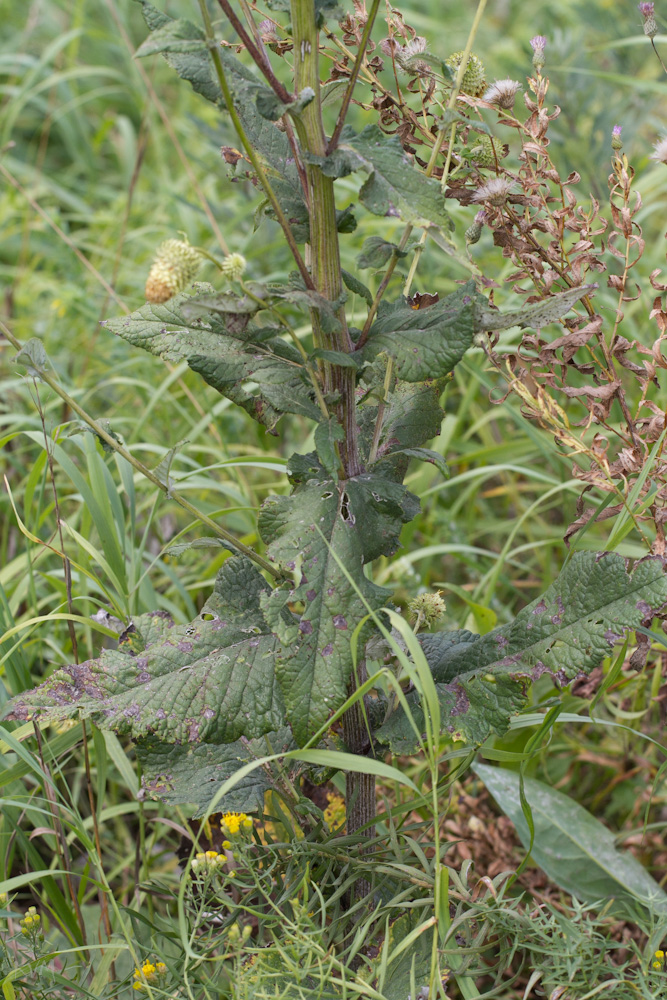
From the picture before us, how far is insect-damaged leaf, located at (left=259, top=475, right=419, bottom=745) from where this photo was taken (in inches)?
40.7

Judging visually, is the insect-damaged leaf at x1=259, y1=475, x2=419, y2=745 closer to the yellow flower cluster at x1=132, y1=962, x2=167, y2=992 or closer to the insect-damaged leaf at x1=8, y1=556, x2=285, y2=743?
the insect-damaged leaf at x1=8, y1=556, x2=285, y2=743

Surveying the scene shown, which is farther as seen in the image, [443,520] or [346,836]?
[443,520]

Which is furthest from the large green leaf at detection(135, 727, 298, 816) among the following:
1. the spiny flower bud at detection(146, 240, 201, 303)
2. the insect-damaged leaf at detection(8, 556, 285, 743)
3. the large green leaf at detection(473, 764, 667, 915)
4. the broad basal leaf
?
the spiny flower bud at detection(146, 240, 201, 303)

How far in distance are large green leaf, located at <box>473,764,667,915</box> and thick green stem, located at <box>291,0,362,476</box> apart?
72 centimetres

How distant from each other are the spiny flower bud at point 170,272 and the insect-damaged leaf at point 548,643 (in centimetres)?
126

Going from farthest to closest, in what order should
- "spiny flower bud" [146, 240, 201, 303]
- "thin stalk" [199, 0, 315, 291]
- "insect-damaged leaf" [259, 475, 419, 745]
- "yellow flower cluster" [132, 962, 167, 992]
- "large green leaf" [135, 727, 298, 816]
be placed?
→ "spiny flower bud" [146, 240, 201, 303] < "large green leaf" [135, 727, 298, 816] < "yellow flower cluster" [132, 962, 167, 992] < "insect-damaged leaf" [259, 475, 419, 745] < "thin stalk" [199, 0, 315, 291]

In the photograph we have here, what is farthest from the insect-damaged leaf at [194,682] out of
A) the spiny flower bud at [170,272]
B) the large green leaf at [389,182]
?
the spiny flower bud at [170,272]

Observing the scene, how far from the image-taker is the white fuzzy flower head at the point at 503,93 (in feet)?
3.84

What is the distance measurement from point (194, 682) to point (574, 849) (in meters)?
0.81

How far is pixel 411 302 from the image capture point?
4.20 ft

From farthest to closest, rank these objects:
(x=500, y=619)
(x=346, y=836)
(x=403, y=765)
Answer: (x=500, y=619) → (x=403, y=765) → (x=346, y=836)

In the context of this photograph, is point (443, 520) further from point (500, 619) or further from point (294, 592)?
point (294, 592)

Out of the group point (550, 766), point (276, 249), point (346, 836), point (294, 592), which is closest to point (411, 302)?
point (294, 592)

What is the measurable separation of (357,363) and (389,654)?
43 cm
